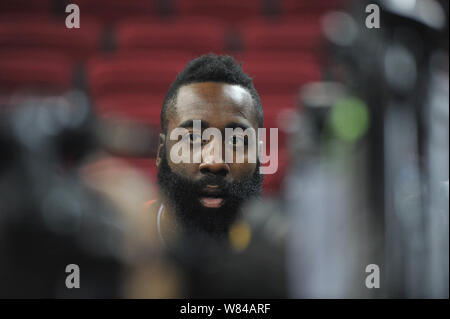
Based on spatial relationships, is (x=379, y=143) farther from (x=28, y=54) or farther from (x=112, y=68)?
(x=28, y=54)

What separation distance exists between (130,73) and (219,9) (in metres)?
0.56

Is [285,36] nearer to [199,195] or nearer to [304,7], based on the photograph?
[304,7]

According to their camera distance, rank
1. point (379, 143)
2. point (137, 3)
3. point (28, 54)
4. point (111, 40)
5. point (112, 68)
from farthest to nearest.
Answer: point (137, 3) → point (111, 40) → point (28, 54) → point (112, 68) → point (379, 143)

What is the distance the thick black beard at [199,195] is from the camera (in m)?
0.32

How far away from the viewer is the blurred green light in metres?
0.32

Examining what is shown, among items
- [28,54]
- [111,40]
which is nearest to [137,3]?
[111,40]

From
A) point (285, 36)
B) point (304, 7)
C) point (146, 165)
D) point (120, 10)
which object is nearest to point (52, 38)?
point (120, 10)

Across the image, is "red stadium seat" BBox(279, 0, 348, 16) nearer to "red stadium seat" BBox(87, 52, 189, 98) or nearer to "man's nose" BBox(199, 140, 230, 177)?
"red stadium seat" BBox(87, 52, 189, 98)

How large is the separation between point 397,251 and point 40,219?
0.27 m

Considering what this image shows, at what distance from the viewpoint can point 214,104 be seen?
31 cm

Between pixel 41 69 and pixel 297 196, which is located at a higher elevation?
pixel 41 69

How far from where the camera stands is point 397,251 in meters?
0.34

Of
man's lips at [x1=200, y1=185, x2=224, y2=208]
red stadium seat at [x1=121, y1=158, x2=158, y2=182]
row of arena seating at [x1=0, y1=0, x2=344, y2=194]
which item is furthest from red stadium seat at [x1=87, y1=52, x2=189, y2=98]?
man's lips at [x1=200, y1=185, x2=224, y2=208]

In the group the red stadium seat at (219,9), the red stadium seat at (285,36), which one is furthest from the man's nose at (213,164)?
the red stadium seat at (219,9)
